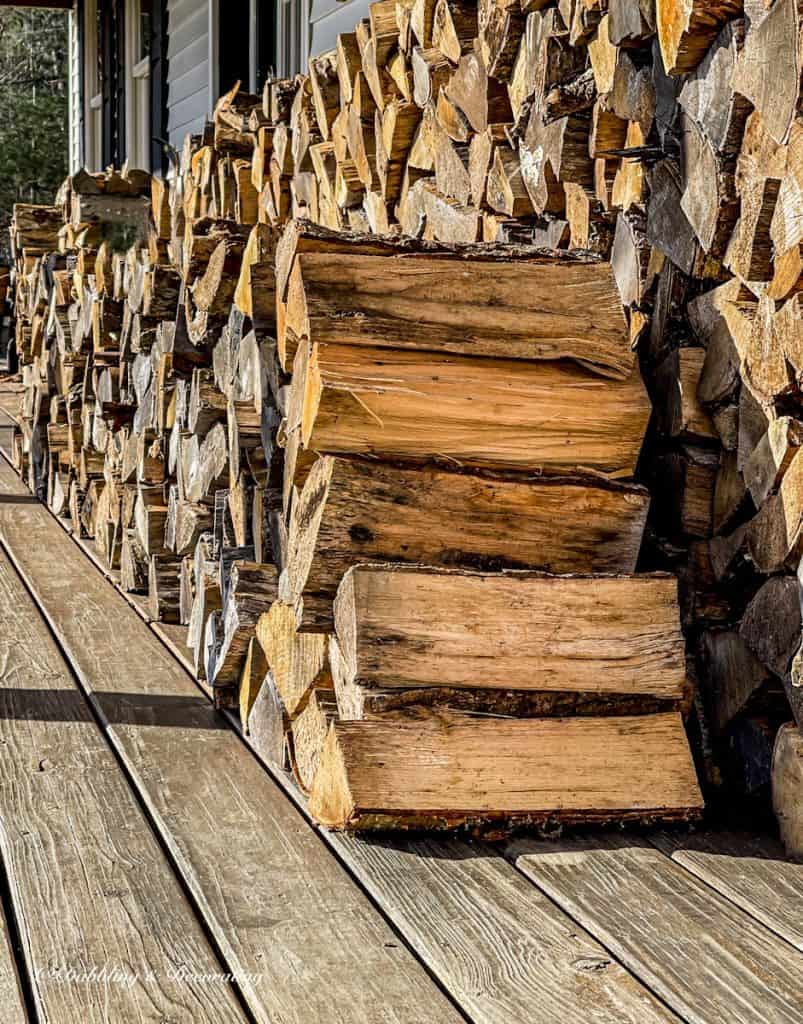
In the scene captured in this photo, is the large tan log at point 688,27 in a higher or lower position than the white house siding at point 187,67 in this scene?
lower

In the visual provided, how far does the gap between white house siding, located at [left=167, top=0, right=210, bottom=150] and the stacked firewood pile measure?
17.7 ft

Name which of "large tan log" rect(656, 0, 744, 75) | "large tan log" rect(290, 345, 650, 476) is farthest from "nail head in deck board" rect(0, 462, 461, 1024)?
"large tan log" rect(656, 0, 744, 75)

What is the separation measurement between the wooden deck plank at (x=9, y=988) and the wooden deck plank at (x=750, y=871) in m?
0.98

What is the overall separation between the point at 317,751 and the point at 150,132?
8242 mm

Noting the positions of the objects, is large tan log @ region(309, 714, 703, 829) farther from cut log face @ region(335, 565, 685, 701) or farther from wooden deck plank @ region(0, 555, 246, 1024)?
wooden deck plank @ region(0, 555, 246, 1024)

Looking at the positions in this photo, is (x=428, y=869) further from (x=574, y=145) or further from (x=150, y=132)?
(x=150, y=132)

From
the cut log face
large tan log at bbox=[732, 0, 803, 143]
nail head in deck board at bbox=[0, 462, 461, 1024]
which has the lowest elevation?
nail head in deck board at bbox=[0, 462, 461, 1024]

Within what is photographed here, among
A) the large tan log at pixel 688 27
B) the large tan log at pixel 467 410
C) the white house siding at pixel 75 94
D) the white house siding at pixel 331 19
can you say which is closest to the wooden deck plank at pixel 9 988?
the large tan log at pixel 467 410

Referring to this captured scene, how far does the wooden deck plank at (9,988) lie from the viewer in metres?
1.59

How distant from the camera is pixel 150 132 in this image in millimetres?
9672

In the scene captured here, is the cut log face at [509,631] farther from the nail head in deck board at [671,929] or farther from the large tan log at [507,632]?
the nail head in deck board at [671,929]

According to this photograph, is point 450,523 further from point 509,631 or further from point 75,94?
point 75,94

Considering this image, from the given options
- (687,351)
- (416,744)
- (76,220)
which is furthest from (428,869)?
(76,220)

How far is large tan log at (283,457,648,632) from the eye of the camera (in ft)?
6.97
